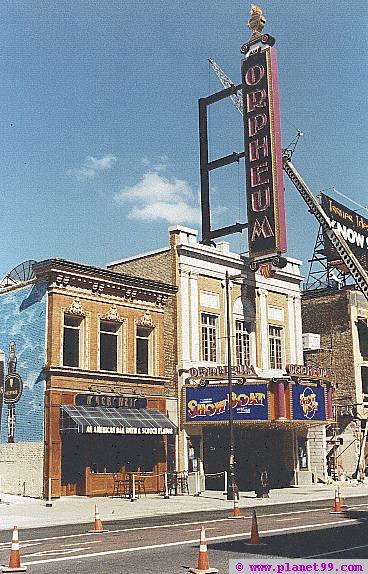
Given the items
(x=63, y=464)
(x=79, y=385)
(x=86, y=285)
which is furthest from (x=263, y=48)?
(x=63, y=464)

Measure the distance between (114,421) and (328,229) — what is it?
81.8 feet

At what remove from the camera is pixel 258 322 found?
45969mm

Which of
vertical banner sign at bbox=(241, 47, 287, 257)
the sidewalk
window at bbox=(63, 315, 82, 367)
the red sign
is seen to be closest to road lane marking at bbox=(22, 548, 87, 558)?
the sidewalk

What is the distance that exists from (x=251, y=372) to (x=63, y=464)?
35.4 feet

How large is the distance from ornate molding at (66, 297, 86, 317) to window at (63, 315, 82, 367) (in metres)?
0.29

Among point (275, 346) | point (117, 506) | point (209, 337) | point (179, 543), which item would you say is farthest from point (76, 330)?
point (179, 543)

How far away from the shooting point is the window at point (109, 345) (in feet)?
124

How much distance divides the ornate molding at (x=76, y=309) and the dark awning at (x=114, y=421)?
4426mm

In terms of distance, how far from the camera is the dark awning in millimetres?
34281

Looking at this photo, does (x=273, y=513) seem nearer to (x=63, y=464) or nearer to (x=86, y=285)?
(x=63, y=464)

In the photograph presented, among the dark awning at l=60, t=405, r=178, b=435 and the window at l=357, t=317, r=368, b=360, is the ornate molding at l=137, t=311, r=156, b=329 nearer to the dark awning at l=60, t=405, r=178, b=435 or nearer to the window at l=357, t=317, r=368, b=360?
the dark awning at l=60, t=405, r=178, b=435

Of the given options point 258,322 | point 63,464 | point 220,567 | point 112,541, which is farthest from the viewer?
point 258,322

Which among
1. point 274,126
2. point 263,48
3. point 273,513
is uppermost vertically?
point 263,48

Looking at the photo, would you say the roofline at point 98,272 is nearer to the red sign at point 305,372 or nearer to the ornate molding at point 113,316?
the ornate molding at point 113,316
